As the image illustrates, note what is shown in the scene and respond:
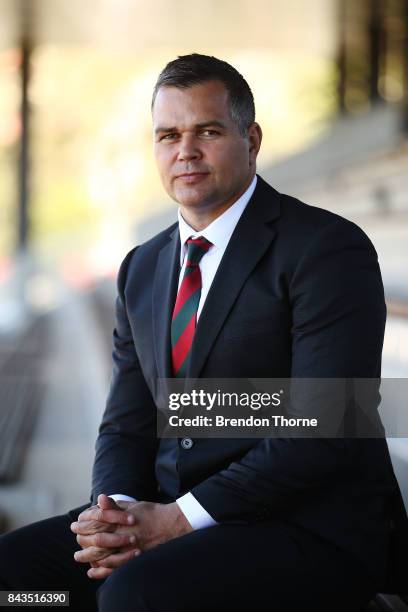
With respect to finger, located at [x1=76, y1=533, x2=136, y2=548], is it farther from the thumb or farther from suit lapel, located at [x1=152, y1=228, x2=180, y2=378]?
suit lapel, located at [x1=152, y1=228, x2=180, y2=378]

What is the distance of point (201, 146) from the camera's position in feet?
5.34

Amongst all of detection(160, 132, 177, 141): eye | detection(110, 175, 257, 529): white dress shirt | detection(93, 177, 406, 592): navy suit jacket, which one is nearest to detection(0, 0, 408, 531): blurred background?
detection(93, 177, 406, 592): navy suit jacket

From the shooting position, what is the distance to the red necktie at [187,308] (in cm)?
164

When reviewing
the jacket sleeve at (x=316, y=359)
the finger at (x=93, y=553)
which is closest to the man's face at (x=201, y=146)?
the jacket sleeve at (x=316, y=359)

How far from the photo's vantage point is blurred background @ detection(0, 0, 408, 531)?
4.27 metres

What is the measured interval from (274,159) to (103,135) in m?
5.02

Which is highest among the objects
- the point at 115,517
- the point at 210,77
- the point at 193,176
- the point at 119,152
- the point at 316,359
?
the point at 119,152

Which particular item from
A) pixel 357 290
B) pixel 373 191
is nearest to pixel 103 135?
pixel 373 191

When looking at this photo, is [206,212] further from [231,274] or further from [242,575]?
[242,575]

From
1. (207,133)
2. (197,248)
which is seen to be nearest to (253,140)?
(207,133)

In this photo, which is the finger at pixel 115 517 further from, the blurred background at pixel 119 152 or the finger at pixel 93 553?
the blurred background at pixel 119 152

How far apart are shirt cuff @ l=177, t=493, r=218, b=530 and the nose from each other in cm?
63

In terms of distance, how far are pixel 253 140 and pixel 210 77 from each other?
0.17 meters

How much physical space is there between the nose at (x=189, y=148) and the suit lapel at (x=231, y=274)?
6.2 inches
